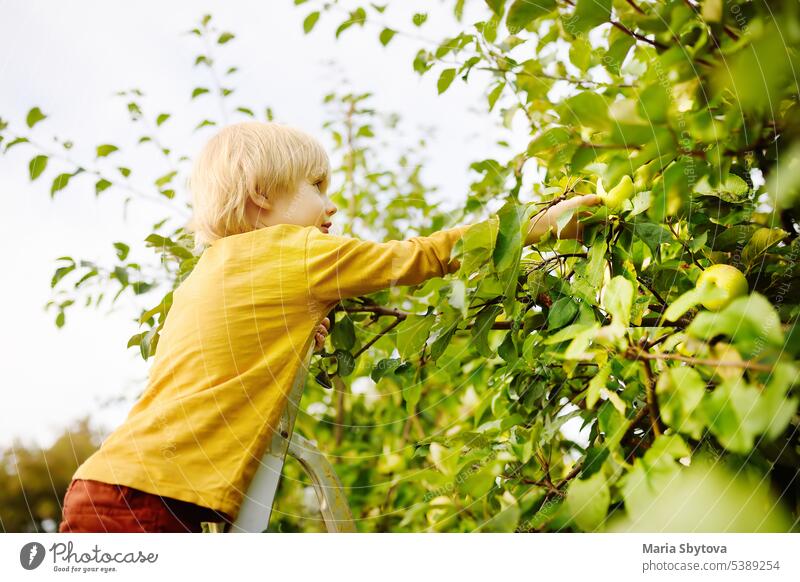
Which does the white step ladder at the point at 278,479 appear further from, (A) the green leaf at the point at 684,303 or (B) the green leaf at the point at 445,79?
(A) the green leaf at the point at 684,303

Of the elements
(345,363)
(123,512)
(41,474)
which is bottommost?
(41,474)

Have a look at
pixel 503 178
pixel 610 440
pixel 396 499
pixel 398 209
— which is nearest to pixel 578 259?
pixel 610 440

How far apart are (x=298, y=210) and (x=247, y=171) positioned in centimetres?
9

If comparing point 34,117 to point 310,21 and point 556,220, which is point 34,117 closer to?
point 310,21

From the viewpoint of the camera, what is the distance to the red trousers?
76 centimetres

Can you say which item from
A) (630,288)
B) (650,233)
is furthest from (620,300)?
(650,233)

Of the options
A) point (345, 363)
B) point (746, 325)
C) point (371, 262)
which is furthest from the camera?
point (345, 363)

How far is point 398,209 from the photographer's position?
174 cm

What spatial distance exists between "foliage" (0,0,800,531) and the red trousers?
0.24 meters

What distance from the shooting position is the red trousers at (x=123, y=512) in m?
0.76

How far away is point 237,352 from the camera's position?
831mm

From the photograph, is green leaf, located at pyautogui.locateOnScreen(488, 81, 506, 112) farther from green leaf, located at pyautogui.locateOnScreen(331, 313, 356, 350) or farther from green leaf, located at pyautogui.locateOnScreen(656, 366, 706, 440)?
green leaf, located at pyautogui.locateOnScreen(656, 366, 706, 440)

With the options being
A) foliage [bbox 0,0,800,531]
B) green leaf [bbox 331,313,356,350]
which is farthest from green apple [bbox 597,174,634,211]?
green leaf [bbox 331,313,356,350]
